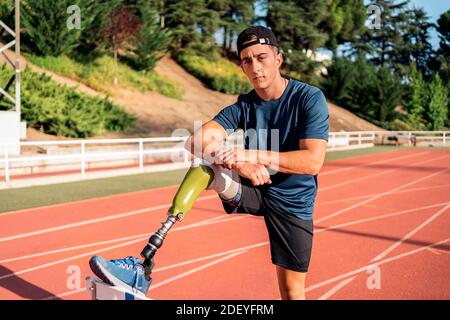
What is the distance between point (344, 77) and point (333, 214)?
43.8 metres

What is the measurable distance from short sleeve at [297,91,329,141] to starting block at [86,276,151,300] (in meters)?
1.14

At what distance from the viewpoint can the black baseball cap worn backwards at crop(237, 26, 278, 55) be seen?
257 cm

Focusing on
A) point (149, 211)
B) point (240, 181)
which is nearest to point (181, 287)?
point (240, 181)

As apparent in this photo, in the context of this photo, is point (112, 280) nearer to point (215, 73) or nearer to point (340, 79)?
point (215, 73)

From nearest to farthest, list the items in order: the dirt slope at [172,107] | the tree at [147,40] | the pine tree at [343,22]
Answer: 1. the dirt slope at [172,107]
2. the tree at [147,40]
3. the pine tree at [343,22]

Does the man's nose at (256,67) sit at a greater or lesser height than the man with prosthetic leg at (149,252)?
greater

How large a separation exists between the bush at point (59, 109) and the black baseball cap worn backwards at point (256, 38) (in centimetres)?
1976

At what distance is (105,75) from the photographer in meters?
33.6

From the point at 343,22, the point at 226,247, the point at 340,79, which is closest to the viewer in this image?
the point at 226,247

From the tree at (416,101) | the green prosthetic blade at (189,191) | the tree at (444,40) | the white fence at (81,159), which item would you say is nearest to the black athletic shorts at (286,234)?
the green prosthetic blade at (189,191)

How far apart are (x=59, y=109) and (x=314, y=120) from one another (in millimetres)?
20342

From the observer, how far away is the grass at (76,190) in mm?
10102

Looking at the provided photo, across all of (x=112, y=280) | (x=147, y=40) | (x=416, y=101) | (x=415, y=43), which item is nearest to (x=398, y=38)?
(x=415, y=43)

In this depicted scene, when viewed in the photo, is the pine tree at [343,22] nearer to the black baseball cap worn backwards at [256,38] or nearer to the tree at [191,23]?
the tree at [191,23]
